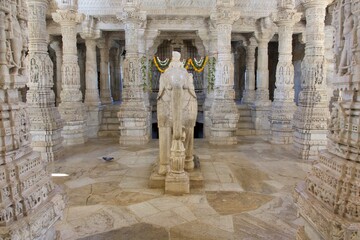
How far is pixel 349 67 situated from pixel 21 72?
307 cm

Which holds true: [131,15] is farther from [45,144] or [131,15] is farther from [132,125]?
[45,144]

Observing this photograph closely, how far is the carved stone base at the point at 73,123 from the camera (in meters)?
9.26

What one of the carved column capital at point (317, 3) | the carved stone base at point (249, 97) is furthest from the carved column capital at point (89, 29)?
the carved column capital at point (317, 3)

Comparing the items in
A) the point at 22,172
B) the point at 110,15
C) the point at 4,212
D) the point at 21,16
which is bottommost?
the point at 4,212

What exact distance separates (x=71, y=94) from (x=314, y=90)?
7244 mm

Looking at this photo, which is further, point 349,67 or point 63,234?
point 63,234

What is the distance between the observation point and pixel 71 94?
9539 mm

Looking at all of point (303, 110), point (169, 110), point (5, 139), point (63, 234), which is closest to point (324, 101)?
point (303, 110)

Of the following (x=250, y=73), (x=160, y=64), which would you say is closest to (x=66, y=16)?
(x=160, y=64)

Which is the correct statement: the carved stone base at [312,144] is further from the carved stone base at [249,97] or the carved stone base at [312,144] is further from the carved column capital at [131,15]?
the carved column capital at [131,15]

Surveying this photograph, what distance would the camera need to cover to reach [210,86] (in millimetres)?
11219

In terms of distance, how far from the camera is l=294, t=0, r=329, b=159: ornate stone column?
7.32 metres

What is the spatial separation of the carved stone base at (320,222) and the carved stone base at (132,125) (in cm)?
666

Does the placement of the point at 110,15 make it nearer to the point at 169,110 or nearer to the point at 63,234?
the point at 169,110
